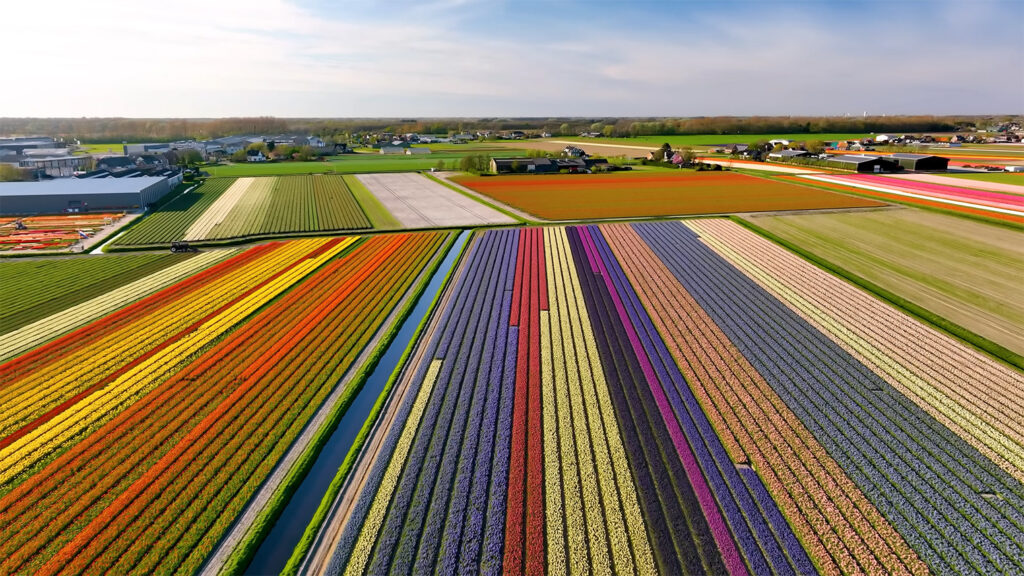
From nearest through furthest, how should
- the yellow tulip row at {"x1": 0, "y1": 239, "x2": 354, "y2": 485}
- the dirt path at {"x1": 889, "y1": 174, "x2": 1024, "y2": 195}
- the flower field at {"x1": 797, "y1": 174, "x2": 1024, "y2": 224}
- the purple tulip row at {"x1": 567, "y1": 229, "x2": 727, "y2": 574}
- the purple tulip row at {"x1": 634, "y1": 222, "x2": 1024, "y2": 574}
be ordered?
1. the purple tulip row at {"x1": 567, "y1": 229, "x2": 727, "y2": 574}
2. the purple tulip row at {"x1": 634, "y1": 222, "x2": 1024, "y2": 574}
3. the yellow tulip row at {"x1": 0, "y1": 239, "x2": 354, "y2": 485}
4. the flower field at {"x1": 797, "y1": 174, "x2": 1024, "y2": 224}
5. the dirt path at {"x1": 889, "y1": 174, "x2": 1024, "y2": 195}

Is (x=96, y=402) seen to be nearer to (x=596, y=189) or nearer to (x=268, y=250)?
(x=268, y=250)

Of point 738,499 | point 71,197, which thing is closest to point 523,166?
point 71,197

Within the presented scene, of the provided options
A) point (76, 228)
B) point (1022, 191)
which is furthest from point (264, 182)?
point (1022, 191)

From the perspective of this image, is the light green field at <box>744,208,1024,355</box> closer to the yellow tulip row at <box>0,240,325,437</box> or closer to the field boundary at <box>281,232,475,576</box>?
the field boundary at <box>281,232,475,576</box>

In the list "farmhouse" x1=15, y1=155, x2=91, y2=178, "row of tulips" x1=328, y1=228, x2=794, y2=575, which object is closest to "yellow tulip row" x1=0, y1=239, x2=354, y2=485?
"row of tulips" x1=328, y1=228, x2=794, y2=575

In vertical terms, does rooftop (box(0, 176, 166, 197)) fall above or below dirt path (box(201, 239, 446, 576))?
above

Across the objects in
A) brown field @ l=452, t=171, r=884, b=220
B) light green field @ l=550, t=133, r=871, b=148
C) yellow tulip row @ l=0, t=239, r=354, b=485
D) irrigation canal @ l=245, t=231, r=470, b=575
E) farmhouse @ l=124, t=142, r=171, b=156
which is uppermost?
light green field @ l=550, t=133, r=871, b=148

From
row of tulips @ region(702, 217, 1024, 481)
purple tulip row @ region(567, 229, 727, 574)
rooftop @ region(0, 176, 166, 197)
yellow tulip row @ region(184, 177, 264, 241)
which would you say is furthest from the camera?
rooftop @ region(0, 176, 166, 197)

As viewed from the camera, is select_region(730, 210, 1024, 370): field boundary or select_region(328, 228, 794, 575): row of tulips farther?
select_region(730, 210, 1024, 370): field boundary
